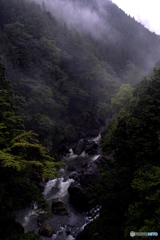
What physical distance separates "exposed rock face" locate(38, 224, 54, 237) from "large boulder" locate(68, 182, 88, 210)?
3483 millimetres

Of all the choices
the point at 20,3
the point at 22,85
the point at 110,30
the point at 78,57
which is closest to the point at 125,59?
the point at 110,30

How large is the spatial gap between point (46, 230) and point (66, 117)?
22288 millimetres

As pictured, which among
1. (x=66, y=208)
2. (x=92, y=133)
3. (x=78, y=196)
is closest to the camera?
(x=66, y=208)

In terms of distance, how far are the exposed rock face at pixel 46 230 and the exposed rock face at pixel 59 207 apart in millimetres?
1936

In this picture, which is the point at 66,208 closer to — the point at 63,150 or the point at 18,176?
the point at 18,176

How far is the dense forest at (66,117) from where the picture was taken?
7.44 meters

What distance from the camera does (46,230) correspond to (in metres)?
Answer: 13.7

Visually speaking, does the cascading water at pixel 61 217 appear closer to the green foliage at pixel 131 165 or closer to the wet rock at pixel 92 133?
the green foliage at pixel 131 165

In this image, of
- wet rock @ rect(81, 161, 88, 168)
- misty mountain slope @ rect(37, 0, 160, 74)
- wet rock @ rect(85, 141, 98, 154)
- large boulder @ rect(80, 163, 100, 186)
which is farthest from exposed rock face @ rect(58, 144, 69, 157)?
misty mountain slope @ rect(37, 0, 160, 74)

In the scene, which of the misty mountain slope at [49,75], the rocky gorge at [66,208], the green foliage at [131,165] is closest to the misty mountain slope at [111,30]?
the misty mountain slope at [49,75]

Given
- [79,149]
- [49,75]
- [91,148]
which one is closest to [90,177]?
[91,148]

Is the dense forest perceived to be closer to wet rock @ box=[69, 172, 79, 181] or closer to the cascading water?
the cascading water

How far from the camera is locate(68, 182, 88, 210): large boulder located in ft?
54.5

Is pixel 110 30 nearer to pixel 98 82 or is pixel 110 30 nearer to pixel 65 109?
pixel 98 82
